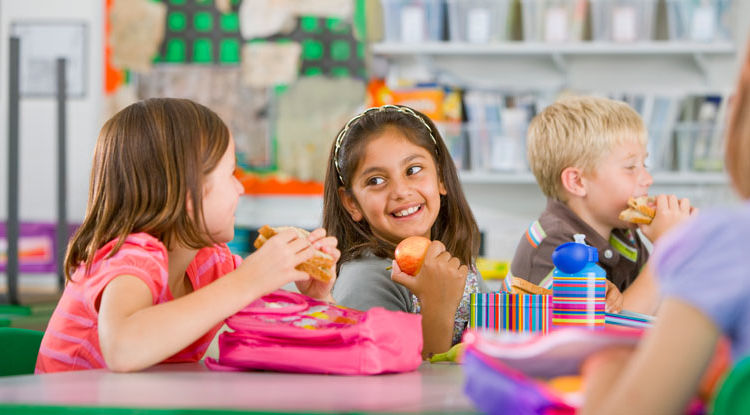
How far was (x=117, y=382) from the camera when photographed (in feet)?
3.46

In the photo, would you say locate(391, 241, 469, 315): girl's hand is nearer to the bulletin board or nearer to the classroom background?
the classroom background

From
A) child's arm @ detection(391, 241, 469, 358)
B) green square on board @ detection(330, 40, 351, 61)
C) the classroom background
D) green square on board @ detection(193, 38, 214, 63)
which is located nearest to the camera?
child's arm @ detection(391, 241, 469, 358)

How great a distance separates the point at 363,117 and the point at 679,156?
2.54 metres

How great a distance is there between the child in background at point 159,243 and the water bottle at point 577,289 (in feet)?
1.09

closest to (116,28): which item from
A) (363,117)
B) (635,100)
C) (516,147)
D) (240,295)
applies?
(516,147)

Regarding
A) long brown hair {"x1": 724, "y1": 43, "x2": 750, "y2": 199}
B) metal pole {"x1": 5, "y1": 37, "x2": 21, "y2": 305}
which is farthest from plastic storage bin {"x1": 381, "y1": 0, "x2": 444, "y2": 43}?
long brown hair {"x1": 724, "y1": 43, "x2": 750, "y2": 199}

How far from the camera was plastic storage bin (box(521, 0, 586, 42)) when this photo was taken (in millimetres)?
4233

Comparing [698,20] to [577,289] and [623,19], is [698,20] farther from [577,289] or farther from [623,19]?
[577,289]

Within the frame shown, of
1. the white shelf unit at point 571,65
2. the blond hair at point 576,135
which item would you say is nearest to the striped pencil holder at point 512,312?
the blond hair at point 576,135

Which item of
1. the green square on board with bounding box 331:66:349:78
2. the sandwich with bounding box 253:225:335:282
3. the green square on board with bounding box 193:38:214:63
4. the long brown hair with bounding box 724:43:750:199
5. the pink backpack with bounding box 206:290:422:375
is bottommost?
the pink backpack with bounding box 206:290:422:375

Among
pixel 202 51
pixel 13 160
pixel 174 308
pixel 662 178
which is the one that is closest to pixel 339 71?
pixel 202 51

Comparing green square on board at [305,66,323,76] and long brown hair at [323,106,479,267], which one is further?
green square on board at [305,66,323,76]

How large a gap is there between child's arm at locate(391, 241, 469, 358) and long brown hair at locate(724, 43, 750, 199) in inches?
30.4

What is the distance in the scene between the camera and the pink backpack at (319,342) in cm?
115
